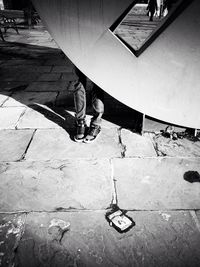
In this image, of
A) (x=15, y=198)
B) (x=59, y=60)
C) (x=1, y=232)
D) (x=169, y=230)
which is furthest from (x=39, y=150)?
(x=59, y=60)

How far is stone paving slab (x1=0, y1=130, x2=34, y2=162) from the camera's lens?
8.95 ft

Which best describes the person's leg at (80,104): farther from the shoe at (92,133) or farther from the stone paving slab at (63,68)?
the stone paving slab at (63,68)

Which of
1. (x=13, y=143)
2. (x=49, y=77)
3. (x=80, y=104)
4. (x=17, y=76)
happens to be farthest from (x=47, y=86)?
(x=80, y=104)

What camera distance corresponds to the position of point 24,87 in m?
4.78

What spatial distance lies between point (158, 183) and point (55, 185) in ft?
3.24

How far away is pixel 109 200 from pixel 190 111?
113cm

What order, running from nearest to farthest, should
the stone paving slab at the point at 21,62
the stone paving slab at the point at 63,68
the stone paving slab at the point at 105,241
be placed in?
the stone paving slab at the point at 105,241, the stone paving slab at the point at 63,68, the stone paving slab at the point at 21,62

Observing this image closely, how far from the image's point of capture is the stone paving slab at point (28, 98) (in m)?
4.08

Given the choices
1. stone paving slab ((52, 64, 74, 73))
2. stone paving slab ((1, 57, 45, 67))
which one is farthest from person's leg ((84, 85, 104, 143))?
stone paving slab ((1, 57, 45, 67))

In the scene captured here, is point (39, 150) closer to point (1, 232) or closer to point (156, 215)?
point (1, 232)

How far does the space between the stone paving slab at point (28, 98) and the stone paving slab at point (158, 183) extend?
215 cm

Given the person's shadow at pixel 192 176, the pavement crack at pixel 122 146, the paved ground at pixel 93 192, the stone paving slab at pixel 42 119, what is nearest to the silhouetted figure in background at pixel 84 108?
the paved ground at pixel 93 192

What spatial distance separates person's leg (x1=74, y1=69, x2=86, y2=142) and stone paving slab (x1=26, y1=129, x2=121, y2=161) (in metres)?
0.14

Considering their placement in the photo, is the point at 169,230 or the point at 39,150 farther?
the point at 39,150
